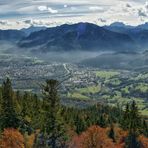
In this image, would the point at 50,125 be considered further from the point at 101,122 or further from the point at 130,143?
the point at 101,122

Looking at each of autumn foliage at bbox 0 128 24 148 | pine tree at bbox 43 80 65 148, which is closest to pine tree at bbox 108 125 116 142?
autumn foliage at bbox 0 128 24 148

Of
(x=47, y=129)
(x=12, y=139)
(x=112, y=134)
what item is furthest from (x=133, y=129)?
(x=12, y=139)

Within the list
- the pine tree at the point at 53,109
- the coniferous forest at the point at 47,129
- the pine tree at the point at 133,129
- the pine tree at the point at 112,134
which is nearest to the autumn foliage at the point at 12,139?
the coniferous forest at the point at 47,129

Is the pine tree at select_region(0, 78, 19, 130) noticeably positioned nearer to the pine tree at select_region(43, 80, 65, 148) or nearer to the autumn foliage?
the autumn foliage

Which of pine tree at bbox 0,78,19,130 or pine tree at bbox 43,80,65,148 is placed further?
pine tree at bbox 0,78,19,130

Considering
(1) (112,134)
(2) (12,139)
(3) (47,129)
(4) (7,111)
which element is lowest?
(1) (112,134)

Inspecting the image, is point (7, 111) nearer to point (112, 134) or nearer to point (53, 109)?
point (53, 109)

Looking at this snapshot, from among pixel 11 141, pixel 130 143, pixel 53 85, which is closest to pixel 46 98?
pixel 53 85

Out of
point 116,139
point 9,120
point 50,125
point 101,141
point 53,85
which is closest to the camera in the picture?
point 53,85
